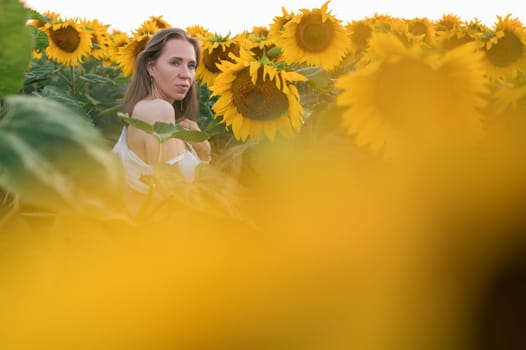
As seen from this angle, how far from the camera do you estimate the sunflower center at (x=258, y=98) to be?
4.31 ft

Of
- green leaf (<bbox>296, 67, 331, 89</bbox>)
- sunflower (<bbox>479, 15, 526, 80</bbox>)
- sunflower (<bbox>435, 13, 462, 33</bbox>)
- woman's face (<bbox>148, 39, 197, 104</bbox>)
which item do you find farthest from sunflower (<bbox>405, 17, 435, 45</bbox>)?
green leaf (<bbox>296, 67, 331, 89</bbox>)

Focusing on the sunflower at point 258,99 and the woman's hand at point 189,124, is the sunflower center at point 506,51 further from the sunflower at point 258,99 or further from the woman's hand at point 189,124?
the woman's hand at point 189,124

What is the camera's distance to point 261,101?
4.49 ft

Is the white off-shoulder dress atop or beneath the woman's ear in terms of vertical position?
beneath

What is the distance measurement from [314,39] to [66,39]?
4.85ft

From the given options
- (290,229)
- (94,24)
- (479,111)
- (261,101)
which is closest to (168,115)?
(261,101)

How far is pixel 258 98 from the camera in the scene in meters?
1.37

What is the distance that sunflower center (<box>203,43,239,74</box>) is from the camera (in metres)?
2.21

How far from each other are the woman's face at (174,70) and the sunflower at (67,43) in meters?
1.16

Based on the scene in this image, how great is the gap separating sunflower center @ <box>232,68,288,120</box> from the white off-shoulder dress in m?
0.21

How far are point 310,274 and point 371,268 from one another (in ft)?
0.09

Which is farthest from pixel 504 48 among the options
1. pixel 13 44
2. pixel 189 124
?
pixel 13 44

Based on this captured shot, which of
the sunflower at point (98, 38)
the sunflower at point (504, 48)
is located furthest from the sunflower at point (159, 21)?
the sunflower at point (504, 48)

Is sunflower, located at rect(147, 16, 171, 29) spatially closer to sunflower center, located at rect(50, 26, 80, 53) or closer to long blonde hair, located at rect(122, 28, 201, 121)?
sunflower center, located at rect(50, 26, 80, 53)
